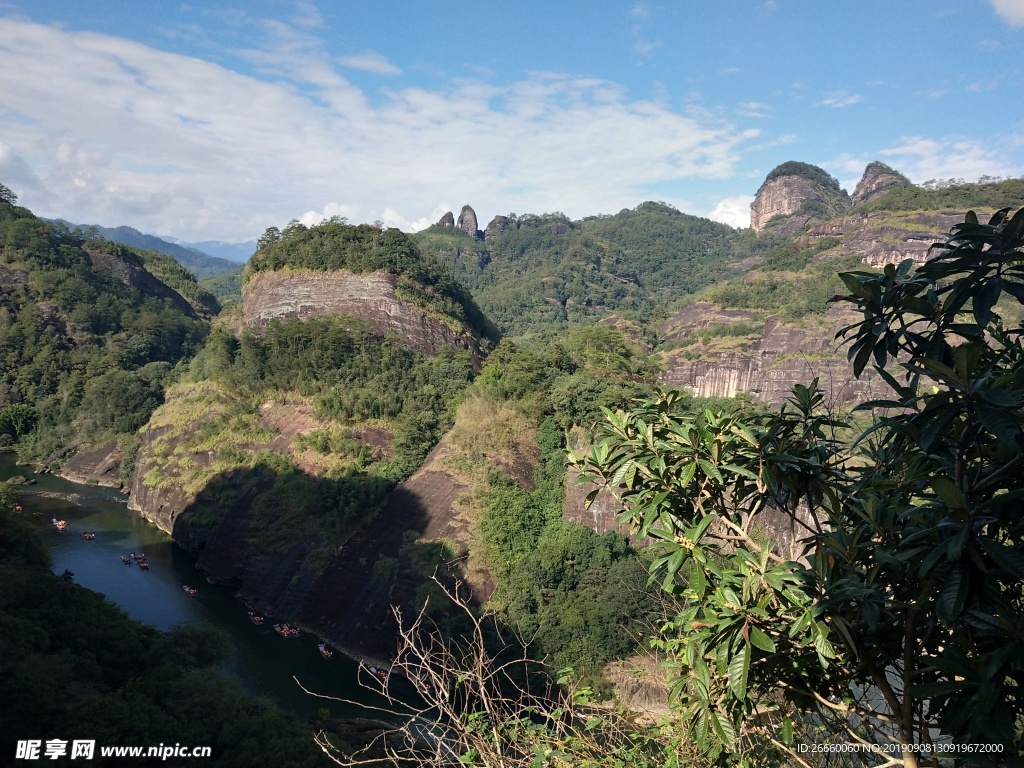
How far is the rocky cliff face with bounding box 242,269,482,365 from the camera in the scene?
90.1ft

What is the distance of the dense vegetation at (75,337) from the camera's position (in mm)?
34625

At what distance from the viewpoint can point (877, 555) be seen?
8.24 feet

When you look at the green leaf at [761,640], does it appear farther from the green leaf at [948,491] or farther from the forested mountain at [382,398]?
the forested mountain at [382,398]

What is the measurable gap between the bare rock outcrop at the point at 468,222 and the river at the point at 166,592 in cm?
7750

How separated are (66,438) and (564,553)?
107 ft

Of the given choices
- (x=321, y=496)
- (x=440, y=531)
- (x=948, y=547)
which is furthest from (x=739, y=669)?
(x=321, y=496)

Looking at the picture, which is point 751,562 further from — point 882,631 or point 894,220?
point 894,220

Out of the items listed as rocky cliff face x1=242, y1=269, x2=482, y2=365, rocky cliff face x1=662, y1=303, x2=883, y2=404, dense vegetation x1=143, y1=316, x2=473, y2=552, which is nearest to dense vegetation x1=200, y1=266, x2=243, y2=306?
rocky cliff face x1=242, y1=269, x2=482, y2=365

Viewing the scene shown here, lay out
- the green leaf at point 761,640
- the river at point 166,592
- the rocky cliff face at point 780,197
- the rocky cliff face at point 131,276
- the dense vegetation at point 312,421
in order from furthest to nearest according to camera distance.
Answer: the rocky cliff face at point 780,197
the rocky cliff face at point 131,276
the dense vegetation at point 312,421
the river at point 166,592
the green leaf at point 761,640

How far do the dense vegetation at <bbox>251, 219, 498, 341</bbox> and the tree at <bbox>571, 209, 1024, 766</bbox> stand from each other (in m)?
25.6

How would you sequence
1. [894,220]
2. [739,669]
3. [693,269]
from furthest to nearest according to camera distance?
[693,269]
[894,220]
[739,669]

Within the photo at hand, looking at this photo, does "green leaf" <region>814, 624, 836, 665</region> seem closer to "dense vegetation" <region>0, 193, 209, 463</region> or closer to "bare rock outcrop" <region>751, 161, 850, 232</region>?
"dense vegetation" <region>0, 193, 209, 463</region>

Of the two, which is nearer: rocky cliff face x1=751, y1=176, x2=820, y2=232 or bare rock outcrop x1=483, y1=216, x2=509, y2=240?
rocky cliff face x1=751, y1=176, x2=820, y2=232

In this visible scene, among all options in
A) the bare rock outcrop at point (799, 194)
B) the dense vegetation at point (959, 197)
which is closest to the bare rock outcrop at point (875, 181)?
the bare rock outcrop at point (799, 194)
